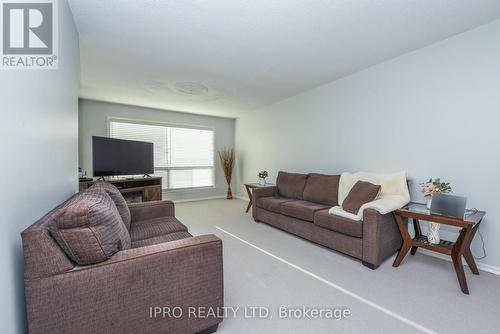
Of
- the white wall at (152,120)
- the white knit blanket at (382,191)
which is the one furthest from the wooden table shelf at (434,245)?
the white wall at (152,120)

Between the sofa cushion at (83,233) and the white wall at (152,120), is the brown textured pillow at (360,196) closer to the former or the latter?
the sofa cushion at (83,233)

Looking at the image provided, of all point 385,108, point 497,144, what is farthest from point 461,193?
point 385,108

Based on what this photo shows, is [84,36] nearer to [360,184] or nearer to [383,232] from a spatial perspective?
[360,184]

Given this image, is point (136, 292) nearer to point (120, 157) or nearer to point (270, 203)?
point (270, 203)

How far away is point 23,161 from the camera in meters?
0.96

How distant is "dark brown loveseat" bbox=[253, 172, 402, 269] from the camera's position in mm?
2086

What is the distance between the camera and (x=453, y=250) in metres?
1.80

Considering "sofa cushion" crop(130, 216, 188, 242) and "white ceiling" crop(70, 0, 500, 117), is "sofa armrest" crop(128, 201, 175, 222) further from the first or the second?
"white ceiling" crop(70, 0, 500, 117)

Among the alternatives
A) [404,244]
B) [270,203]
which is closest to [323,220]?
[404,244]

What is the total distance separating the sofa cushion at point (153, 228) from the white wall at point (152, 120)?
3.08 m

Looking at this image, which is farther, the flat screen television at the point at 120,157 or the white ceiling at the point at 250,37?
the flat screen television at the point at 120,157

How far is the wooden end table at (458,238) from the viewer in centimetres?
170

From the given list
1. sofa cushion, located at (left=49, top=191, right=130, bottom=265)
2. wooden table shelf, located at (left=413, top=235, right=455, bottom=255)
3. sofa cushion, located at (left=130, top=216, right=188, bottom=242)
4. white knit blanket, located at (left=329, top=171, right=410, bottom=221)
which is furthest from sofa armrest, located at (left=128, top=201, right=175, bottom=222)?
wooden table shelf, located at (left=413, top=235, right=455, bottom=255)

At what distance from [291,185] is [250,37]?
7.55 ft
